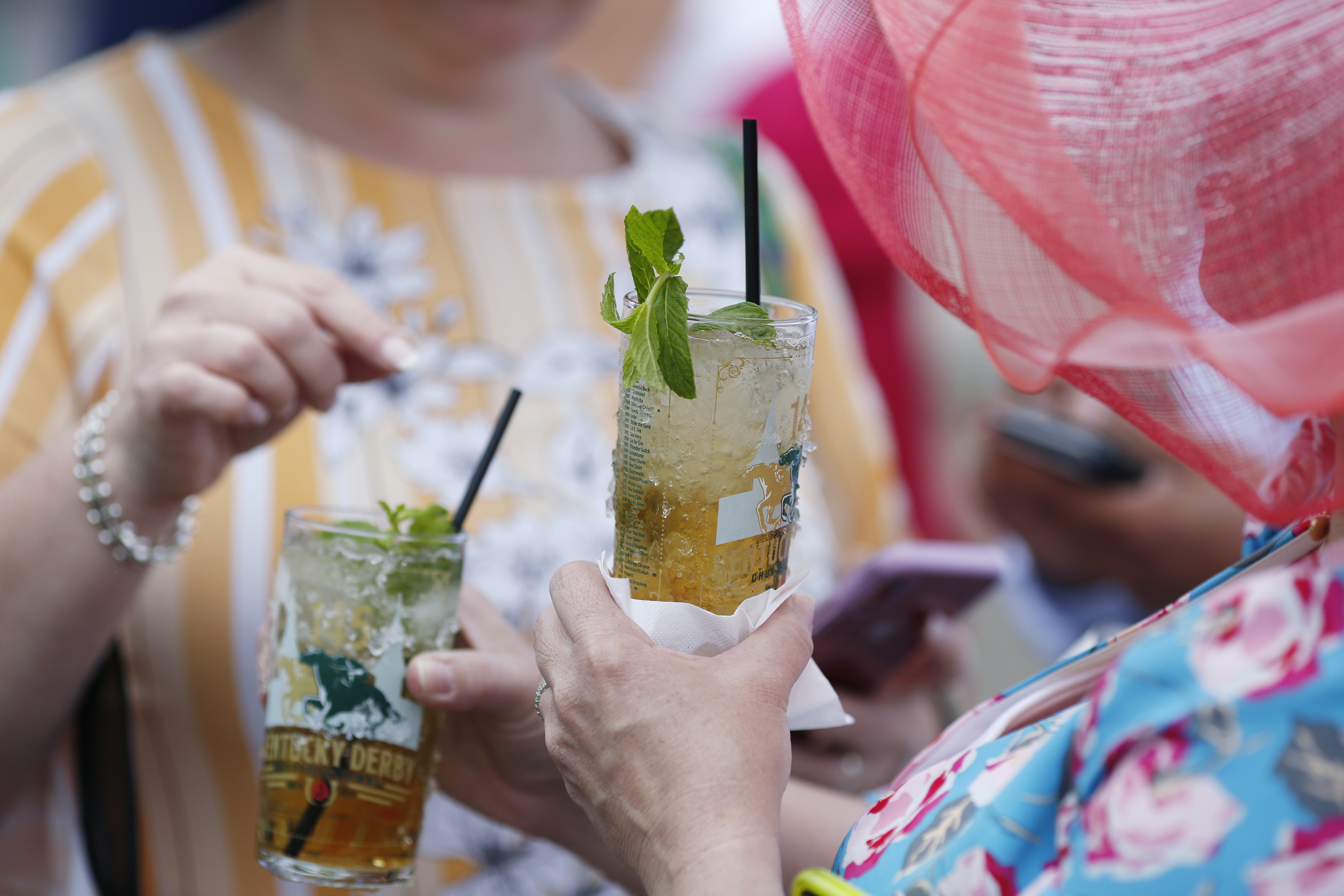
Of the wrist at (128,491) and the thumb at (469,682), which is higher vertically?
the wrist at (128,491)

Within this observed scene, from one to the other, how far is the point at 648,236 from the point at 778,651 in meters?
0.31

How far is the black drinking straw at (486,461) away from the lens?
3.36 feet

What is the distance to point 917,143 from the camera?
0.73m

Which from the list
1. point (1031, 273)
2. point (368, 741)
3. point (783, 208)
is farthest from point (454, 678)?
point (783, 208)

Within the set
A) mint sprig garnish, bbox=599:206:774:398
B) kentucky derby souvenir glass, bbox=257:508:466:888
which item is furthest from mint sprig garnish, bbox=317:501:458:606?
mint sprig garnish, bbox=599:206:774:398

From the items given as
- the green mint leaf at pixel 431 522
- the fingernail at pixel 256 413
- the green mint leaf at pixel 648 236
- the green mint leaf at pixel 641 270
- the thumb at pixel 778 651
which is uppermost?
the green mint leaf at pixel 648 236

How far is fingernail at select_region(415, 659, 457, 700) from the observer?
959mm

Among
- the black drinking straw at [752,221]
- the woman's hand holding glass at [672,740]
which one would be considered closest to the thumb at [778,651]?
the woman's hand holding glass at [672,740]

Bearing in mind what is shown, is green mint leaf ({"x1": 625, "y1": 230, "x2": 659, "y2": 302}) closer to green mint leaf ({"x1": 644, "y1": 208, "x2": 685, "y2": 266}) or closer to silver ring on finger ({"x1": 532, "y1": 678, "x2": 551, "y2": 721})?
green mint leaf ({"x1": 644, "y1": 208, "x2": 685, "y2": 266})

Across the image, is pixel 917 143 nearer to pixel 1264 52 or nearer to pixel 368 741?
pixel 1264 52

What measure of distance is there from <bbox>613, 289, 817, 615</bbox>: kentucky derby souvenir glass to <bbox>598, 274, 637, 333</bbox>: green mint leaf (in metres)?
0.03

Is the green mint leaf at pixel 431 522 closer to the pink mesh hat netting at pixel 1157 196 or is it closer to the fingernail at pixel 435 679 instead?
the fingernail at pixel 435 679

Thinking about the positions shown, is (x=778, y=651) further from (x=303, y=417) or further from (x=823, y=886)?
(x=303, y=417)

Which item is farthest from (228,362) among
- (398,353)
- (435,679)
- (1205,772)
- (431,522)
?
(1205,772)
